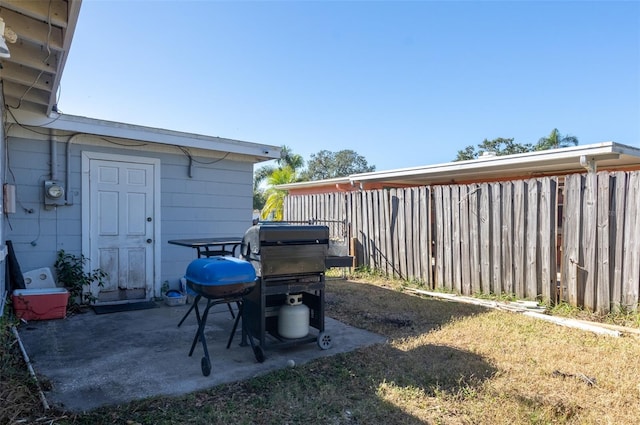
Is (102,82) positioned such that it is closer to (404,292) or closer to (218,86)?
(218,86)

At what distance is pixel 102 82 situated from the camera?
6.18m

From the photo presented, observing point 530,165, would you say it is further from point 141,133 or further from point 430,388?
point 141,133

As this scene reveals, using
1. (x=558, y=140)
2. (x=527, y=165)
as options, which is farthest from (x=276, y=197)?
(x=558, y=140)

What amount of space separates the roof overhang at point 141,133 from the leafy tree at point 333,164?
26809 mm

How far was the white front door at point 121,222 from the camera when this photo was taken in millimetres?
4992

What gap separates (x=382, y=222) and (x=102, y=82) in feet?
18.0

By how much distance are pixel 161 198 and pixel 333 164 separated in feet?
93.0

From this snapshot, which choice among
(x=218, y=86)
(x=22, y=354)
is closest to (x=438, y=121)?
(x=218, y=86)

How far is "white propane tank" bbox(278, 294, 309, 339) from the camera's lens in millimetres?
3471

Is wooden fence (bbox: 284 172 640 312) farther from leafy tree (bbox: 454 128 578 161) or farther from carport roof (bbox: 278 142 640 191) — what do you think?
leafy tree (bbox: 454 128 578 161)

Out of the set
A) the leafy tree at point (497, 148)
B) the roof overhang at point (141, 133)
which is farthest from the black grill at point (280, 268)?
the leafy tree at point (497, 148)

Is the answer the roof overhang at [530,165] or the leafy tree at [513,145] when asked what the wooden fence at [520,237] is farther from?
the leafy tree at [513,145]

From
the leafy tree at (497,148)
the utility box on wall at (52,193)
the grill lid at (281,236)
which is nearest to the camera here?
the grill lid at (281,236)

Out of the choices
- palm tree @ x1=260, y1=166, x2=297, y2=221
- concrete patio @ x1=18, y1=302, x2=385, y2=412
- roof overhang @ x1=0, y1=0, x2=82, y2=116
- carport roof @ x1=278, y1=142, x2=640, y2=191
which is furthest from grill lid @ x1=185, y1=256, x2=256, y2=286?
palm tree @ x1=260, y1=166, x2=297, y2=221
